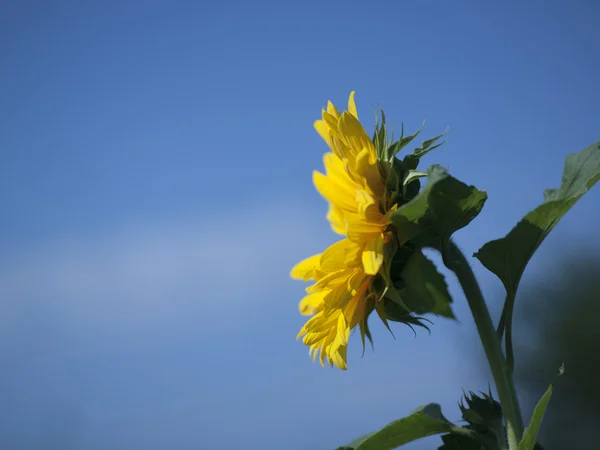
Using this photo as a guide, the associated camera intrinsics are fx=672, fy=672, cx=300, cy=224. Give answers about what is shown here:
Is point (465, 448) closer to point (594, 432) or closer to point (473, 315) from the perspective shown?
point (473, 315)

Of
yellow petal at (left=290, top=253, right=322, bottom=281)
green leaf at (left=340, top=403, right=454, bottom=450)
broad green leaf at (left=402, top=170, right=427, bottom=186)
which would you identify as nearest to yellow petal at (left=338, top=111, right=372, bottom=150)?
broad green leaf at (left=402, top=170, right=427, bottom=186)

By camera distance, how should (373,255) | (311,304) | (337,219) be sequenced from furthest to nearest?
1. (311,304)
2. (337,219)
3. (373,255)

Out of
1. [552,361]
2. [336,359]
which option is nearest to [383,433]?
[336,359]

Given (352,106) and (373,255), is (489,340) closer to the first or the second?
(373,255)

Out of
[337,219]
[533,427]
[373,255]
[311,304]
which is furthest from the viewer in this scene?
[311,304]

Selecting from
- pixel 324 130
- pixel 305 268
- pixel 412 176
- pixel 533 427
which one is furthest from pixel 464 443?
pixel 324 130

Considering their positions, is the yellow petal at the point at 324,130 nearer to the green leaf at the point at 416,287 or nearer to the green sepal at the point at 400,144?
the green sepal at the point at 400,144
